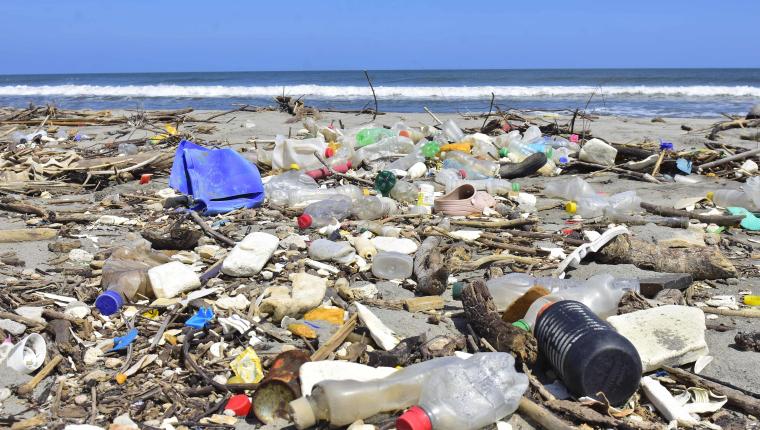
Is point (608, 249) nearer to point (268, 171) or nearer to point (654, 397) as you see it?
point (654, 397)

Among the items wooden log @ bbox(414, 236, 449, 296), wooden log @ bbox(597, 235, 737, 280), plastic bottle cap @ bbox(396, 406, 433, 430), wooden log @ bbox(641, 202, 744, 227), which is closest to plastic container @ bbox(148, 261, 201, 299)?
wooden log @ bbox(414, 236, 449, 296)

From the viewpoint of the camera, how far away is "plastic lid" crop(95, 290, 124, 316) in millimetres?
3027

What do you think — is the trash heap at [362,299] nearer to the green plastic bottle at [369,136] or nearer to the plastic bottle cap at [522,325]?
the plastic bottle cap at [522,325]

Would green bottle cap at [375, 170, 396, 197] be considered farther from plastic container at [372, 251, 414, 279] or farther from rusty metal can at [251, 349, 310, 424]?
rusty metal can at [251, 349, 310, 424]

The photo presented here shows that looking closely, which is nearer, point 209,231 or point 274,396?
point 274,396

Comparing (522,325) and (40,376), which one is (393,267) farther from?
(40,376)

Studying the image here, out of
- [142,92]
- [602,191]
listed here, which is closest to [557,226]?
[602,191]

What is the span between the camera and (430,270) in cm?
341

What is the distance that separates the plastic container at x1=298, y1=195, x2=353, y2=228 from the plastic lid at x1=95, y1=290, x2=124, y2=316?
160cm

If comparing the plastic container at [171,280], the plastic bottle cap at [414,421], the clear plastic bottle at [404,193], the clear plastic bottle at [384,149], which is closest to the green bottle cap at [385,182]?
the clear plastic bottle at [404,193]

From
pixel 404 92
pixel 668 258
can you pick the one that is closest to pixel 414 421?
pixel 668 258

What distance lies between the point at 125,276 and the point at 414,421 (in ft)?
6.28

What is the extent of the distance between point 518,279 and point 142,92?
27969 mm

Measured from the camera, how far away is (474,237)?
421 centimetres
